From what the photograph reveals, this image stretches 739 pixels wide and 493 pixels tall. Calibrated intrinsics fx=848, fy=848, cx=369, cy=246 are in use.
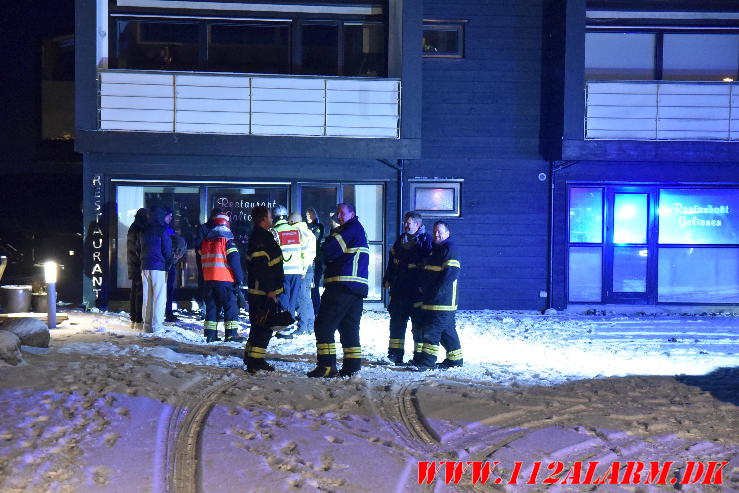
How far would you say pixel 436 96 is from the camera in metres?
16.4

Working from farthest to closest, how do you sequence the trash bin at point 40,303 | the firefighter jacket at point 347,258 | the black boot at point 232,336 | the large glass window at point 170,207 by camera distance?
1. the large glass window at point 170,207
2. the trash bin at point 40,303
3. the black boot at point 232,336
4. the firefighter jacket at point 347,258

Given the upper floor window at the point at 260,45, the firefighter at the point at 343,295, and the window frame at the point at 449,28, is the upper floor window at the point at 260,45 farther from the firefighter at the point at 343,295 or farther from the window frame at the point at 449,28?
the firefighter at the point at 343,295

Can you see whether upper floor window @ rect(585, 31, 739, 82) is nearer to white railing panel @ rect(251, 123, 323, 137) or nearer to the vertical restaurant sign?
white railing panel @ rect(251, 123, 323, 137)

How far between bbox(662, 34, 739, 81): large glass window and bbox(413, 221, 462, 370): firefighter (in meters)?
9.08

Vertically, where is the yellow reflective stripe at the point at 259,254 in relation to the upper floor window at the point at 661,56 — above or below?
below

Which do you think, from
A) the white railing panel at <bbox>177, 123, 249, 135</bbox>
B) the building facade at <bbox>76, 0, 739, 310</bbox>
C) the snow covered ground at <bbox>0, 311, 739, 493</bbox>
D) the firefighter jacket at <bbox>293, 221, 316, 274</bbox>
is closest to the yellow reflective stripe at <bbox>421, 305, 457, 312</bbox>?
the snow covered ground at <bbox>0, 311, 739, 493</bbox>

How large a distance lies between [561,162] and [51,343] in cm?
983

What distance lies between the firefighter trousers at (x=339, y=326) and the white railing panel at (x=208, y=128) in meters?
6.86

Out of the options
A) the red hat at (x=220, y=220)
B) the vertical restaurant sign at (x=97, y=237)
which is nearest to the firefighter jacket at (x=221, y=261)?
the red hat at (x=220, y=220)

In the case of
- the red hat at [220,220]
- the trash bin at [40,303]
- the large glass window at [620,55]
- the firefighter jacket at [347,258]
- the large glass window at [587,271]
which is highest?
the large glass window at [620,55]

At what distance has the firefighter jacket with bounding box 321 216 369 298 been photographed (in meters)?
9.19

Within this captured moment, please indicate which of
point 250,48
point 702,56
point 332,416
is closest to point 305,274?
point 332,416

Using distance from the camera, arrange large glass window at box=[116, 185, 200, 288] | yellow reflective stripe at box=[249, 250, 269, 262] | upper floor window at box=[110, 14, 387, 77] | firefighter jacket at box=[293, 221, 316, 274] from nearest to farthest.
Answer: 1. yellow reflective stripe at box=[249, 250, 269, 262]
2. firefighter jacket at box=[293, 221, 316, 274]
3. large glass window at box=[116, 185, 200, 288]
4. upper floor window at box=[110, 14, 387, 77]

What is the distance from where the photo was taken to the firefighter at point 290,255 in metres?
12.1
